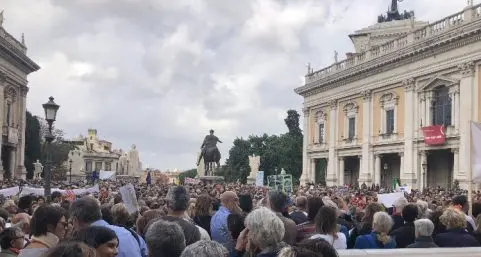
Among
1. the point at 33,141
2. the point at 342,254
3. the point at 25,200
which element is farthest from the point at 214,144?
the point at 33,141

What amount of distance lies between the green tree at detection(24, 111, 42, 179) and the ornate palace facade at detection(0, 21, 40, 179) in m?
10.9

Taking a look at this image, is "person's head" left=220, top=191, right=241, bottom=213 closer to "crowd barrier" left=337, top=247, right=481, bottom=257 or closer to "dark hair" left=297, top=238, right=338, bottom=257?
"crowd barrier" left=337, top=247, right=481, bottom=257

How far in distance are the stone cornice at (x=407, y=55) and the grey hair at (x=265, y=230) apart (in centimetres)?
3281

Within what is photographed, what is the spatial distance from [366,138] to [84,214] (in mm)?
43384

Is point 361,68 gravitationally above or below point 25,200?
above

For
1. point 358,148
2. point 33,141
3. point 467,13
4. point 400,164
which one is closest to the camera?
point 467,13

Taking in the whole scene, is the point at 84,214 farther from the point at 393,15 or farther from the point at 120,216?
the point at 393,15

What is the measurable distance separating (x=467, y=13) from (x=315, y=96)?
2163 centimetres

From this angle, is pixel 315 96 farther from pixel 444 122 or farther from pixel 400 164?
pixel 444 122

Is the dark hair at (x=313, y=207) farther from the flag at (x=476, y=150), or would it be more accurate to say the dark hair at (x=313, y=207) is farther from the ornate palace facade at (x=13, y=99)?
Answer: the ornate palace facade at (x=13, y=99)

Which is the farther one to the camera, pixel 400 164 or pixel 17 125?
pixel 17 125

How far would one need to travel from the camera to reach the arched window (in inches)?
1540

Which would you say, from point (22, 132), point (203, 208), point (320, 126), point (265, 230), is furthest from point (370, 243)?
point (22, 132)

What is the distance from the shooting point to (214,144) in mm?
31609
